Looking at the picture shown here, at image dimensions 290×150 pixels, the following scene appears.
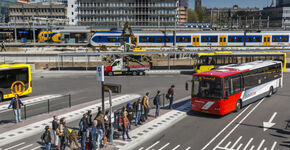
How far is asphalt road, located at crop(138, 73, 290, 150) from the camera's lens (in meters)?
13.0

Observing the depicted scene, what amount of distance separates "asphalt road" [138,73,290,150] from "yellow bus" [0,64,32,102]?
13.7m

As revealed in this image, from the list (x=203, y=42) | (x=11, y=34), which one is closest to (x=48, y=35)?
(x=11, y=34)

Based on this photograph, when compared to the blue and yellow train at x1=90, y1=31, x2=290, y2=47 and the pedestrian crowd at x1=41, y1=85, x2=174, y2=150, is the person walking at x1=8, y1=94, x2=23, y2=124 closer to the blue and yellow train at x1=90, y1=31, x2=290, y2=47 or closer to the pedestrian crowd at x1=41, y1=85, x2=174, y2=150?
the pedestrian crowd at x1=41, y1=85, x2=174, y2=150

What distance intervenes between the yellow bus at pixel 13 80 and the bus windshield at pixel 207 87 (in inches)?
552

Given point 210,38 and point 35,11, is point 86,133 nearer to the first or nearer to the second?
point 210,38

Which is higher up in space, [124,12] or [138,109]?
[124,12]

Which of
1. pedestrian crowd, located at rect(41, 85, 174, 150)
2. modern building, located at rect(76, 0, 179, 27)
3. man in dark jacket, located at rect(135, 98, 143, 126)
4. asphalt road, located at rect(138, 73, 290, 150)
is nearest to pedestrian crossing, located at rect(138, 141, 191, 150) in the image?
asphalt road, located at rect(138, 73, 290, 150)

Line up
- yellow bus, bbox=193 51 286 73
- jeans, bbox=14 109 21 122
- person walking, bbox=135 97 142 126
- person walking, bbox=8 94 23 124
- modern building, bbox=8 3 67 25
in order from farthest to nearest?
modern building, bbox=8 3 67 25 → yellow bus, bbox=193 51 286 73 → jeans, bbox=14 109 21 122 → person walking, bbox=8 94 23 124 → person walking, bbox=135 97 142 126

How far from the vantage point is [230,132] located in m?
14.9

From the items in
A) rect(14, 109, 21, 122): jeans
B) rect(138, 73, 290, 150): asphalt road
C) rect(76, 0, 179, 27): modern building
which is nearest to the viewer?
rect(138, 73, 290, 150): asphalt road

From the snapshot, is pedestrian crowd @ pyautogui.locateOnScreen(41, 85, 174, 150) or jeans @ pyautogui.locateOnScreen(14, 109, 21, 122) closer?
pedestrian crowd @ pyautogui.locateOnScreen(41, 85, 174, 150)

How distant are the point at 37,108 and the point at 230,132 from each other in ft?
37.8

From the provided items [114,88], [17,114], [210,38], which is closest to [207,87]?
Answer: [114,88]

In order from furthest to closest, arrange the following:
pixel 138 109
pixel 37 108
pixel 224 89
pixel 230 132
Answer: pixel 37 108, pixel 224 89, pixel 138 109, pixel 230 132
